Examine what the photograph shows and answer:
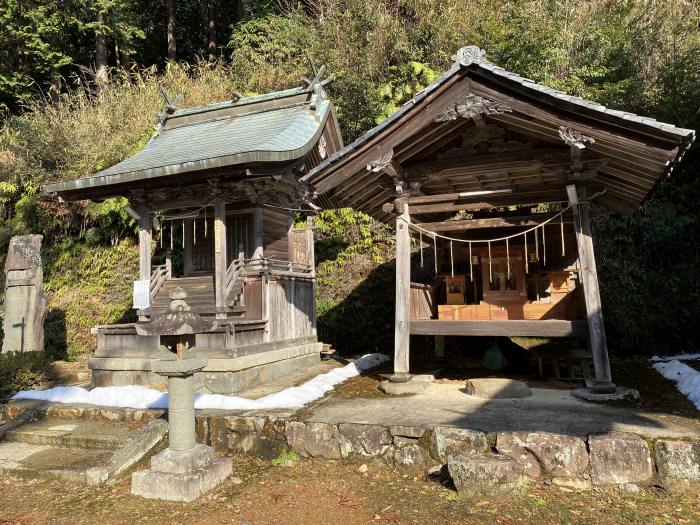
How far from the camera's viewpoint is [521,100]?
251 inches

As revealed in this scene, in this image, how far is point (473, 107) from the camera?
654 cm

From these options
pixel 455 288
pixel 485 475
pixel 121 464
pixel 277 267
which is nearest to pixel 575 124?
pixel 455 288

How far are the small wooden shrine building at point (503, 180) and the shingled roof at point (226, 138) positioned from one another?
2.11 metres

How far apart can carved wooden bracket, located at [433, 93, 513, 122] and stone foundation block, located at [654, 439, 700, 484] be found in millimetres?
4624

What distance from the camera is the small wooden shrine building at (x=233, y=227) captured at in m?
8.70

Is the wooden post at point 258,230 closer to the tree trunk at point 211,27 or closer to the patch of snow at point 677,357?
the patch of snow at point 677,357

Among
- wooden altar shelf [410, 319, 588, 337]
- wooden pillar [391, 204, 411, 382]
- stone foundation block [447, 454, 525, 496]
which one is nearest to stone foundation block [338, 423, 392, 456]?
stone foundation block [447, 454, 525, 496]

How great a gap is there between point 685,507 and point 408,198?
5546mm

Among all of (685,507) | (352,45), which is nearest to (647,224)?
(685,507)

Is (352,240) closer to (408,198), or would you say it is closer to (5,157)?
(408,198)

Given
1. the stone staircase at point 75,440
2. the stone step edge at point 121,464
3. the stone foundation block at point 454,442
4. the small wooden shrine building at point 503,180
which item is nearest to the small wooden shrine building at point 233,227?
the stone staircase at point 75,440

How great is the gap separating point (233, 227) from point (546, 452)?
347 inches

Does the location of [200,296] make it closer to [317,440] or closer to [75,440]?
[75,440]

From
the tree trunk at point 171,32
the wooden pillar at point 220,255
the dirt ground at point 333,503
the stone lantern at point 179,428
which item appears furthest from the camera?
the tree trunk at point 171,32
